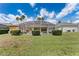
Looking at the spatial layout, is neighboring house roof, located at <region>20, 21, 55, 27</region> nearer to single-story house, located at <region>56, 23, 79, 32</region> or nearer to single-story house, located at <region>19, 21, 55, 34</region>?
single-story house, located at <region>19, 21, 55, 34</region>

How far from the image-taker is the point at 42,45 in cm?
445

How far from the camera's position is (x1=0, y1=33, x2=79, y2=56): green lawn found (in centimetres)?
444

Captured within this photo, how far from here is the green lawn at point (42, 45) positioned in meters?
4.44

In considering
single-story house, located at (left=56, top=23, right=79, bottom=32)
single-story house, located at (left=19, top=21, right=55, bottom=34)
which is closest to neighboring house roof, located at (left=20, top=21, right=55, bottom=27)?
single-story house, located at (left=19, top=21, right=55, bottom=34)

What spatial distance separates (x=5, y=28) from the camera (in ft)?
14.6

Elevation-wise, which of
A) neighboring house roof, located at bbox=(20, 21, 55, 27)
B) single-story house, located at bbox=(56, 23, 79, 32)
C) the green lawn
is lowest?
the green lawn

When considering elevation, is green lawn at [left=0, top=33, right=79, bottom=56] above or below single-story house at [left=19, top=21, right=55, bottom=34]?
below

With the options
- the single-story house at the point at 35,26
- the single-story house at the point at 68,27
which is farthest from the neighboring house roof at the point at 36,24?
the single-story house at the point at 68,27

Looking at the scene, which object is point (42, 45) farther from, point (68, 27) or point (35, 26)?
point (68, 27)

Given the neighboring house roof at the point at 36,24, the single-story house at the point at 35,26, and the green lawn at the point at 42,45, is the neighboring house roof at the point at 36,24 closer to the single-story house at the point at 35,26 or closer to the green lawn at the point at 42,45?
the single-story house at the point at 35,26

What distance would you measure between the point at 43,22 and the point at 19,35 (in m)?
0.37

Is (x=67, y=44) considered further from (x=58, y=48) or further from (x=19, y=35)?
(x=19, y=35)

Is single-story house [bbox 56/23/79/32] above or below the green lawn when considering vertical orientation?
above

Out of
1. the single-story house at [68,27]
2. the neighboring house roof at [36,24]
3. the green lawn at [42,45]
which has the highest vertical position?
the neighboring house roof at [36,24]
